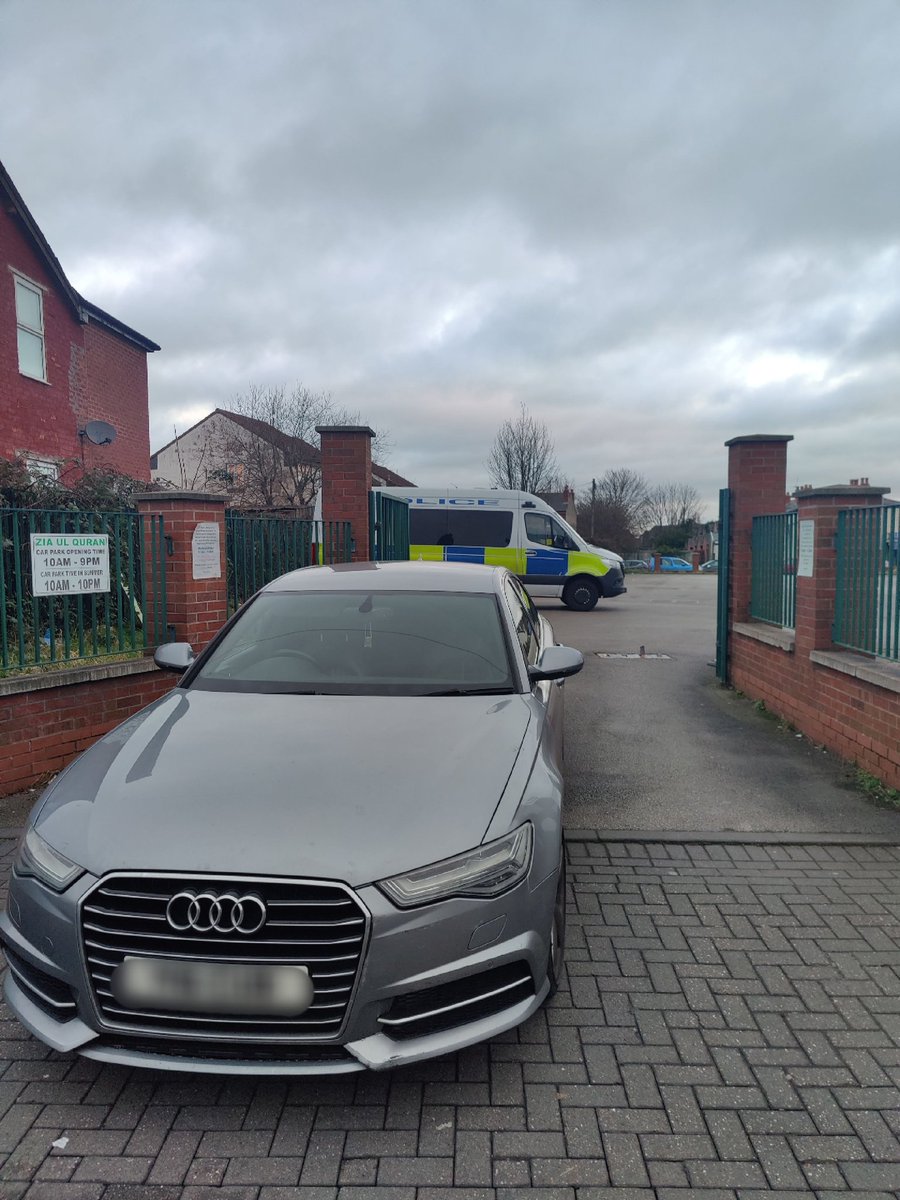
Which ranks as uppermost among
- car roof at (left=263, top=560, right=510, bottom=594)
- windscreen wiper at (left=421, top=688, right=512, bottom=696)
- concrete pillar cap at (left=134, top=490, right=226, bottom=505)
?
concrete pillar cap at (left=134, top=490, right=226, bottom=505)

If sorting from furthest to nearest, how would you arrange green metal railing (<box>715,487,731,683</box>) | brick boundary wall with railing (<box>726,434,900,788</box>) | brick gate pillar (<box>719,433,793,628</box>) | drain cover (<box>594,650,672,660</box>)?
drain cover (<box>594,650,672,660</box>) < green metal railing (<box>715,487,731,683</box>) < brick gate pillar (<box>719,433,793,628</box>) < brick boundary wall with railing (<box>726,434,900,788</box>)

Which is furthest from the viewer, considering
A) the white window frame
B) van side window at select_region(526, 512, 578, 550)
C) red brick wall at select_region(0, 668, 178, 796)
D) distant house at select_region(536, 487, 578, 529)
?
distant house at select_region(536, 487, 578, 529)

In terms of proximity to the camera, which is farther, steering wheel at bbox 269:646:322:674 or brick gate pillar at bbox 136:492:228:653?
brick gate pillar at bbox 136:492:228:653

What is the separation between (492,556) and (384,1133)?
16.6 meters

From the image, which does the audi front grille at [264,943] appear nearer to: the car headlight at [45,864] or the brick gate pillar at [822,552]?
the car headlight at [45,864]

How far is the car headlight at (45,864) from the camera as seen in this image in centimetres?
238

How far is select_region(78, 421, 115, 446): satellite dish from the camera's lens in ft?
51.1

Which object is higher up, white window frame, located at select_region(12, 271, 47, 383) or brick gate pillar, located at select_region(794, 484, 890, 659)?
white window frame, located at select_region(12, 271, 47, 383)

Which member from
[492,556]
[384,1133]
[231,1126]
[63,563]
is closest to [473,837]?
[384,1133]

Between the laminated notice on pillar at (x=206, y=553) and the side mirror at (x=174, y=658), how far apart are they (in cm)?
258

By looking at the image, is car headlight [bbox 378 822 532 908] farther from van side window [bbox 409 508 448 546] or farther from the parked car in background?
the parked car in background

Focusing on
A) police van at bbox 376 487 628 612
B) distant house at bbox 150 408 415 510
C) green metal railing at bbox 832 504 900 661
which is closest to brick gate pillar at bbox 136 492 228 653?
green metal railing at bbox 832 504 900 661

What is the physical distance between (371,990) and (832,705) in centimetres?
505

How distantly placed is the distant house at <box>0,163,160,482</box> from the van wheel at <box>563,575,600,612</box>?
32.0 feet
